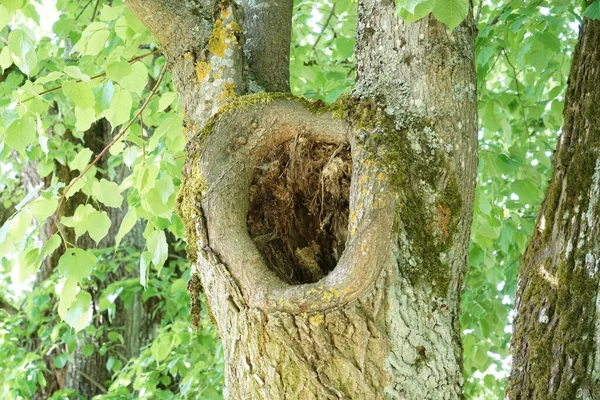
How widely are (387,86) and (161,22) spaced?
0.76m

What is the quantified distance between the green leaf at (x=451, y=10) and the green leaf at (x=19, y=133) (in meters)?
1.32

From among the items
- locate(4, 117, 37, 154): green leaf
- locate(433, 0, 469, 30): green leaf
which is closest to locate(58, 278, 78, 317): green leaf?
locate(4, 117, 37, 154): green leaf

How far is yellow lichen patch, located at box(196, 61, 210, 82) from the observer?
1.99 meters

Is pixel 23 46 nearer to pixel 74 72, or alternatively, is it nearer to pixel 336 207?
pixel 74 72

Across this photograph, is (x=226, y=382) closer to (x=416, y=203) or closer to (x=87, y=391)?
(x=416, y=203)

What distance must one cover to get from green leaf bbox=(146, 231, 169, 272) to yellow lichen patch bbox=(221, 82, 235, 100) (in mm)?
546

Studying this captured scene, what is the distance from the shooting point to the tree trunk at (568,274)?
1944mm

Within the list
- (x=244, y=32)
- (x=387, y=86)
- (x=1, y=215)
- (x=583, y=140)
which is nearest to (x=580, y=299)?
(x=583, y=140)

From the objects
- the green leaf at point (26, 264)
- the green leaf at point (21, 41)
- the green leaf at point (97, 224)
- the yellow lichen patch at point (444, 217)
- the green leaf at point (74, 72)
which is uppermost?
the green leaf at point (21, 41)

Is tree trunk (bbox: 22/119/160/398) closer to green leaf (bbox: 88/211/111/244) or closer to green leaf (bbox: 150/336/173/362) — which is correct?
green leaf (bbox: 150/336/173/362)

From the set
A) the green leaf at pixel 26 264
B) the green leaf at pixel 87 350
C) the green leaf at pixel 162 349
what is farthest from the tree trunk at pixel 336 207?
the green leaf at pixel 87 350

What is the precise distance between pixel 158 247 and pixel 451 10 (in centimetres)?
124

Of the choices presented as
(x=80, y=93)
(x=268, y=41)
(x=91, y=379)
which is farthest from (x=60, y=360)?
(x=268, y=41)

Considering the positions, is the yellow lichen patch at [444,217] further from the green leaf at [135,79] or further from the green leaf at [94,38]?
the green leaf at [94,38]
